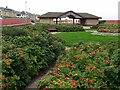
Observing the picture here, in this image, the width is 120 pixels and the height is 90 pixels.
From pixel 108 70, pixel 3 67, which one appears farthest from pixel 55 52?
pixel 108 70

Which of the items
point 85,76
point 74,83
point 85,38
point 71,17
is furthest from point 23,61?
point 71,17

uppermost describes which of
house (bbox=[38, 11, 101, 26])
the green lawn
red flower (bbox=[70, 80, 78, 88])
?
house (bbox=[38, 11, 101, 26])

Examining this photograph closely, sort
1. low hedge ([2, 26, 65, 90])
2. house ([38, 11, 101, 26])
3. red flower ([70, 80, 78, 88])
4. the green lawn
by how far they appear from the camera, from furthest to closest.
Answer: house ([38, 11, 101, 26]) → the green lawn → low hedge ([2, 26, 65, 90]) → red flower ([70, 80, 78, 88])

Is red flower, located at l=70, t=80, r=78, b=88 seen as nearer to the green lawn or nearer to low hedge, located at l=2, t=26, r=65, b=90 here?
low hedge, located at l=2, t=26, r=65, b=90

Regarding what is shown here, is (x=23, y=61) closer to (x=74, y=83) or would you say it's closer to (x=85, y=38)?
(x=74, y=83)

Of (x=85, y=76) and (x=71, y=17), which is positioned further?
(x=71, y=17)

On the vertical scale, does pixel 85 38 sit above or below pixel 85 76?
below

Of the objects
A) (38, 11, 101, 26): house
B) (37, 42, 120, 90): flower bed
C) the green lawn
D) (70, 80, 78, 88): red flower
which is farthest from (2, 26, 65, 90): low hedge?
(38, 11, 101, 26): house

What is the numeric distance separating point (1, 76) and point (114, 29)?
21.1 metres

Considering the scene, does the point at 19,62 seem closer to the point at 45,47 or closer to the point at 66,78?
the point at 66,78

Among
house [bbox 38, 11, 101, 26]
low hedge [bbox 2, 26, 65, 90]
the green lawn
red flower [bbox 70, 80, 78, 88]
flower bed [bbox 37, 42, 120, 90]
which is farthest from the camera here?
house [bbox 38, 11, 101, 26]

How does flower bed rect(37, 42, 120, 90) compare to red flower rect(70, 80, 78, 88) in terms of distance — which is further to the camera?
flower bed rect(37, 42, 120, 90)

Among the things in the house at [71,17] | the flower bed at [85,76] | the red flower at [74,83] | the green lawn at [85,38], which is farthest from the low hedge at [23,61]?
the house at [71,17]

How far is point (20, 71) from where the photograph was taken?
23.1ft
